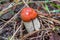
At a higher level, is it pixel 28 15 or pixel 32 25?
pixel 28 15

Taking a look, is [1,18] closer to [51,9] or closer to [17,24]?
[17,24]

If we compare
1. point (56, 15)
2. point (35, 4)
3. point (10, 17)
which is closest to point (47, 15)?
point (56, 15)

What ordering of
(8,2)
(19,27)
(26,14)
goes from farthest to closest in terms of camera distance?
(8,2), (19,27), (26,14)

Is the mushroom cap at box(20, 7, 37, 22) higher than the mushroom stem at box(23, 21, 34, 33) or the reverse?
higher

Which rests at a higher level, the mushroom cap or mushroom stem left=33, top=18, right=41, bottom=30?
the mushroom cap

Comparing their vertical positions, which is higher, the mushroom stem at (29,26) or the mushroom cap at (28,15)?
the mushroom cap at (28,15)

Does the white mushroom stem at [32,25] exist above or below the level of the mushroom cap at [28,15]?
below
